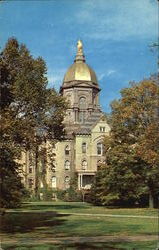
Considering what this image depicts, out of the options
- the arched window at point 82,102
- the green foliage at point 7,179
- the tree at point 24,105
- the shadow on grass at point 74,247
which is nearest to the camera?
the shadow on grass at point 74,247

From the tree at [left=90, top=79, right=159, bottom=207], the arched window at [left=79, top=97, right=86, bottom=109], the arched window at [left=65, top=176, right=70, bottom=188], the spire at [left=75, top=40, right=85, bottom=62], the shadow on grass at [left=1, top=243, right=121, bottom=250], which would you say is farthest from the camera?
the arched window at [left=65, top=176, right=70, bottom=188]

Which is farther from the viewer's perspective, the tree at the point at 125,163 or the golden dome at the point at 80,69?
the tree at the point at 125,163

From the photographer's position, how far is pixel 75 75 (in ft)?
37.5

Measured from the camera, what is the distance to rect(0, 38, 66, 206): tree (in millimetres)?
13789

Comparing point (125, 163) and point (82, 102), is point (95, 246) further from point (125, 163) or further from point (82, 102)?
point (125, 163)

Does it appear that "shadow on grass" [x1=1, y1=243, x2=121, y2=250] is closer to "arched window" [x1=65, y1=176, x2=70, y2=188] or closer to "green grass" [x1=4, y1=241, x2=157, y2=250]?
"green grass" [x1=4, y1=241, x2=157, y2=250]

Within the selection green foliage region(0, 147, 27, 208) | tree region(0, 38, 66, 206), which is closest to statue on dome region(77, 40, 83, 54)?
tree region(0, 38, 66, 206)

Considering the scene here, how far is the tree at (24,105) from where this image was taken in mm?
13789

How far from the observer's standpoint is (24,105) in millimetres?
15641

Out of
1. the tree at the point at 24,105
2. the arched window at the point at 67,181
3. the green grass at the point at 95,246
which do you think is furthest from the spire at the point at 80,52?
the arched window at the point at 67,181

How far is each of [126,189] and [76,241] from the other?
55.2ft

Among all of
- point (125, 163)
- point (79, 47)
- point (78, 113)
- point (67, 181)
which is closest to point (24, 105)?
point (78, 113)

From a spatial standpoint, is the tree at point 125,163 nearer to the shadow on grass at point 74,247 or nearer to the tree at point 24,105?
the tree at point 24,105

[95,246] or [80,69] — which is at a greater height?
[80,69]
